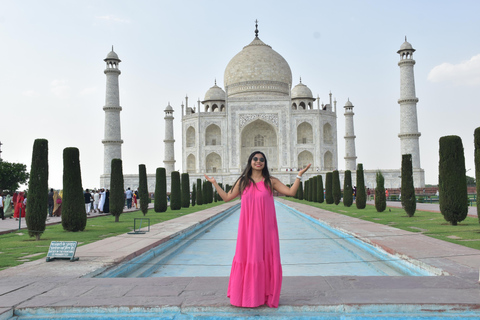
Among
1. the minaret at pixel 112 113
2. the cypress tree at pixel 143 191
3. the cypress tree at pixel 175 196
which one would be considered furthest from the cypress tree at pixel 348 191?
the minaret at pixel 112 113

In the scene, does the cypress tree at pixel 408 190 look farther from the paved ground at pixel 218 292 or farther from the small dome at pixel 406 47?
the small dome at pixel 406 47

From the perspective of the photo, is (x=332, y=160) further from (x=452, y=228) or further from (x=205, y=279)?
(x=205, y=279)

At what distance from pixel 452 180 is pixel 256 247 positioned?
5683 millimetres

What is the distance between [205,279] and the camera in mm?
2953

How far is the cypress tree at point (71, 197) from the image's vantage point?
22.1 ft

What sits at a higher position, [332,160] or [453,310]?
[332,160]

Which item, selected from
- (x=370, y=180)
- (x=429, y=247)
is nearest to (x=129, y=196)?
(x=429, y=247)

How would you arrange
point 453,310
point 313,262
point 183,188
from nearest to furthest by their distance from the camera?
point 453,310 < point 313,262 < point 183,188

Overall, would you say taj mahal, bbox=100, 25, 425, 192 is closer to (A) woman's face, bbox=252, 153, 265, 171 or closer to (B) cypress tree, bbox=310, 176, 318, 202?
(B) cypress tree, bbox=310, 176, 318, 202

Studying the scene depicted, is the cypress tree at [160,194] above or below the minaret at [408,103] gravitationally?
below

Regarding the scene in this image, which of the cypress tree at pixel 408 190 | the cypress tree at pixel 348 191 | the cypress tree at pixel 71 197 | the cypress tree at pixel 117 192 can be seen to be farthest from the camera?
the cypress tree at pixel 348 191

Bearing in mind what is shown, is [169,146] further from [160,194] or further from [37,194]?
[37,194]

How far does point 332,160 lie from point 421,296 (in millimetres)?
29591

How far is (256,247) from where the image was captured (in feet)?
7.82
